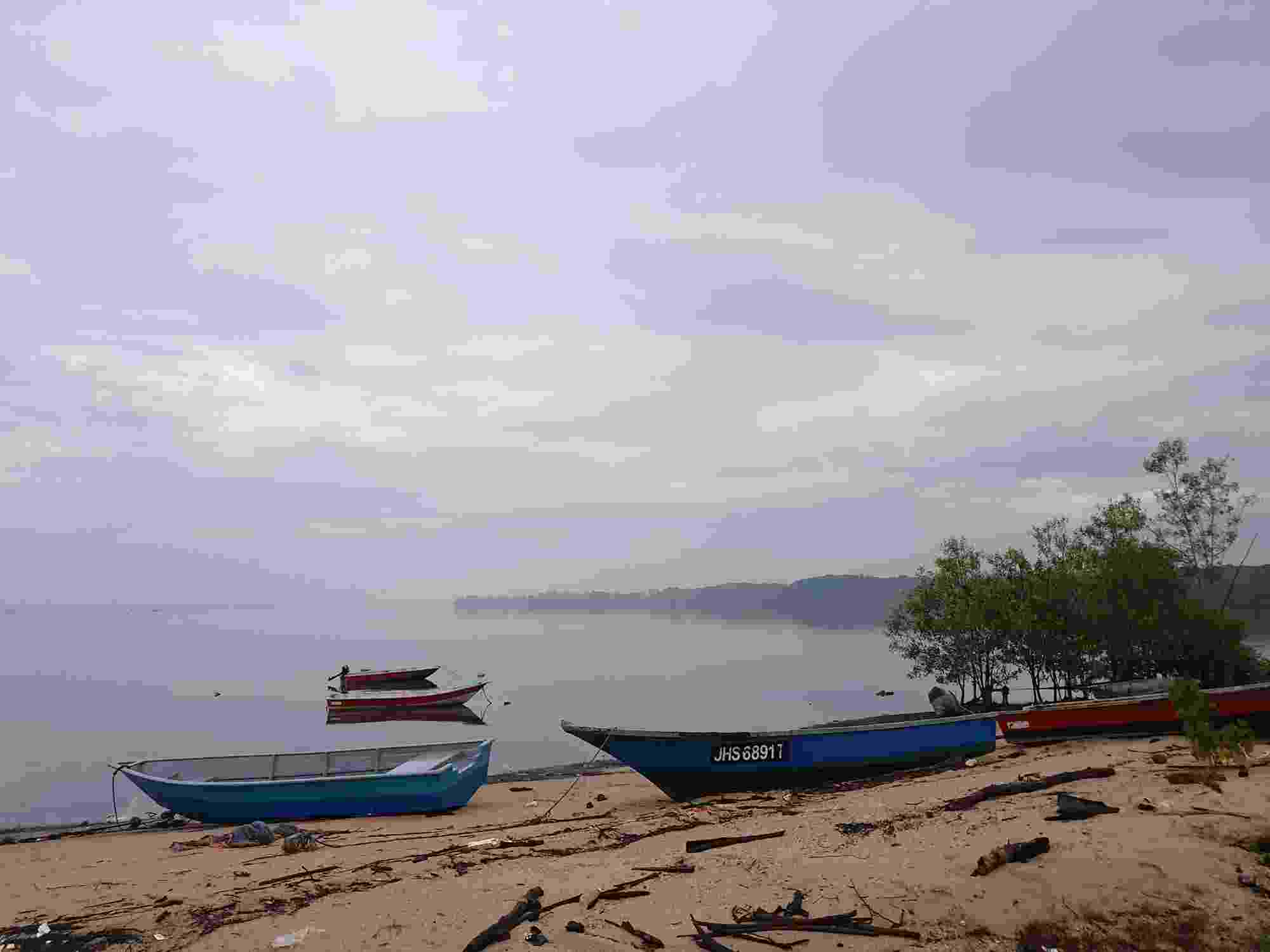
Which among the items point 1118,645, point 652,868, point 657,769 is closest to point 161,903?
point 652,868

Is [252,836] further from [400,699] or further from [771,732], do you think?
[400,699]

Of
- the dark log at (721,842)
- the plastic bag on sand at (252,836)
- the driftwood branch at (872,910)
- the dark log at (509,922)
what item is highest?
the driftwood branch at (872,910)

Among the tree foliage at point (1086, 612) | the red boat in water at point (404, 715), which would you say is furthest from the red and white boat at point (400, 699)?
the tree foliage at point (1086, 612)

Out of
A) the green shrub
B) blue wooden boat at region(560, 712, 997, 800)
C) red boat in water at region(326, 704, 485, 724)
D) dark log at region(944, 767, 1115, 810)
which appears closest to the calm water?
red boat in water at region(326, 704, 485, 724)

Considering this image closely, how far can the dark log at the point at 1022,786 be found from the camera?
38.3ft

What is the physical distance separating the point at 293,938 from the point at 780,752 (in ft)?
36.8

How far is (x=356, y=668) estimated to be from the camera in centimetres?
8225

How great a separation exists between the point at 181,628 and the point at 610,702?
625 feet

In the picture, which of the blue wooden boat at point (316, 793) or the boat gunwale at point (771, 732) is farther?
the blue wooden boat at point (316, 793)

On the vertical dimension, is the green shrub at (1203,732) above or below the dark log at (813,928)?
above

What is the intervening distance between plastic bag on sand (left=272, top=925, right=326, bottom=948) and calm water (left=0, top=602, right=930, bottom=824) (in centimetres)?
2172

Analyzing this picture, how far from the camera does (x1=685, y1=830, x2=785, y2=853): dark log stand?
1093 centimetres

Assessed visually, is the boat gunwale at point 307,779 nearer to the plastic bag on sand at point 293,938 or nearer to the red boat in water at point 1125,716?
the plastic bag on sand at point 293,938

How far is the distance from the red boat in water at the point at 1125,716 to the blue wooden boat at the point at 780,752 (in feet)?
4.49
